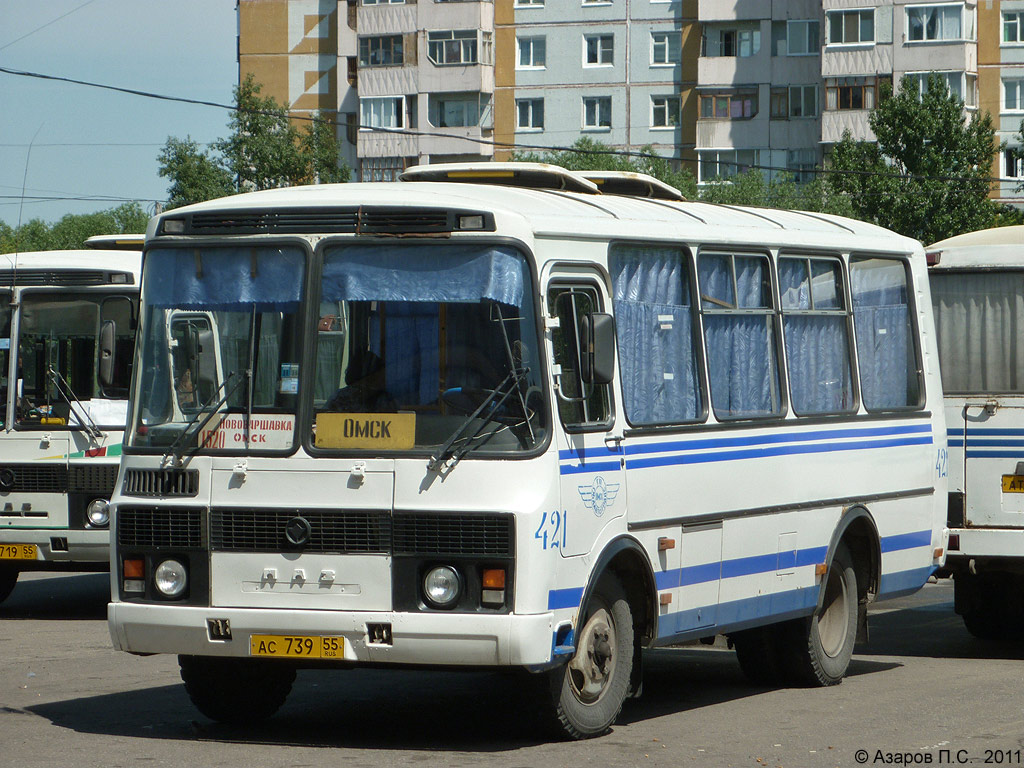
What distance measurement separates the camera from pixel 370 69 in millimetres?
74938

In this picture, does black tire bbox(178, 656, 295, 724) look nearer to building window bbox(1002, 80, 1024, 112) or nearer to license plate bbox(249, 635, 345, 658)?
license plate bbox(249, 635, 345, 658)

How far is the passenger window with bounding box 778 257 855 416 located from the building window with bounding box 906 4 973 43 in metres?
55.9

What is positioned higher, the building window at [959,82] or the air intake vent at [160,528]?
the building window at [959,82]

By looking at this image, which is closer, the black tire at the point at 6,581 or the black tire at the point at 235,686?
the black tire at the point at 235,686

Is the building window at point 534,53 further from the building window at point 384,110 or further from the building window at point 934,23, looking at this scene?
the building window at point 934,23

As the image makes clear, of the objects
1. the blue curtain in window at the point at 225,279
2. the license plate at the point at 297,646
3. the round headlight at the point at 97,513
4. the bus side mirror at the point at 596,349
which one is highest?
the blue curtain in window at the point at 225,279

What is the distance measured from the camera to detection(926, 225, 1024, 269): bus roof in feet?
43.5

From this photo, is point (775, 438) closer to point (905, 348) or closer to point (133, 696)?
point (905, 348)

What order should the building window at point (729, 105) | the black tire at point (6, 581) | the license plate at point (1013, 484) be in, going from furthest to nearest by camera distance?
the building window at point (729, 105), the black tire at point (6, 581), the license plate at point (1013, 484)

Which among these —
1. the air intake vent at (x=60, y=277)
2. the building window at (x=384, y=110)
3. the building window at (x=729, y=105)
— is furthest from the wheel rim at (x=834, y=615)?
the building window at (x=384, y=110)

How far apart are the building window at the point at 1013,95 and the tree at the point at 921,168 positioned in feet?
41.9

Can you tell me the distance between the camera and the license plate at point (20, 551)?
49.9 feet

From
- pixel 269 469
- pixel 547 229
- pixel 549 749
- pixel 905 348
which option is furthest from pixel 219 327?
pixel 905 348

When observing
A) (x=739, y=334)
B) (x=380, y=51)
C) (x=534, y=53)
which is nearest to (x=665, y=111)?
(x=534, y=53)
